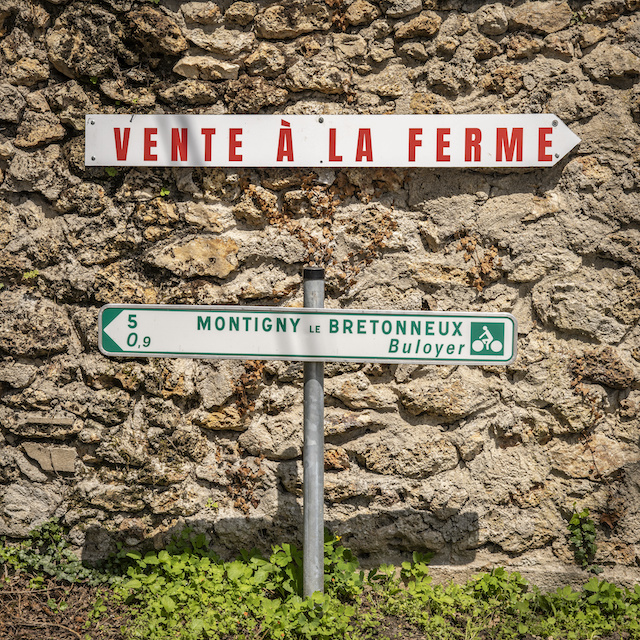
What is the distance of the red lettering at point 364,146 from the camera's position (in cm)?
260

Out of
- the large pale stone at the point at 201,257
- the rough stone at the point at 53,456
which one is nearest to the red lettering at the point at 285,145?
the large pale stone at the point at 201,257

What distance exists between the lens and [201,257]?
8.87ft

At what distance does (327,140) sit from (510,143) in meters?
0.82

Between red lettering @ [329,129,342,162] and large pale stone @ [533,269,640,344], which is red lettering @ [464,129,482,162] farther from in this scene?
large pale stone @ [533,269,640,344]

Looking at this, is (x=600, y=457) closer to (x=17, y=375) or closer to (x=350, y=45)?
(x=350, y=45)

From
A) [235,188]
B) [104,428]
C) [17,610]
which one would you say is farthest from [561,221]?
[17,610]

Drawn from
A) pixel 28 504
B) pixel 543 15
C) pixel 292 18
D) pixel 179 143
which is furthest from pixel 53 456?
pixel 543 15

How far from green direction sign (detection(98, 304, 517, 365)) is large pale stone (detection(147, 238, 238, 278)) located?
1.98ft

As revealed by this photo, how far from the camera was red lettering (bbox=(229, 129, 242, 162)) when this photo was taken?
262cm

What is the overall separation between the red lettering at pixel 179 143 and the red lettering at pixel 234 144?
206 millimetres

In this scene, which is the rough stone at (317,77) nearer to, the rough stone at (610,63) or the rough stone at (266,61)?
the rough stone at (266,61)

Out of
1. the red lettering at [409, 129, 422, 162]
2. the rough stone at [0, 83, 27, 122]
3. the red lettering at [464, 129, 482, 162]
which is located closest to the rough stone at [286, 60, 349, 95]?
the red lettering at [409, 129, 422, 162]

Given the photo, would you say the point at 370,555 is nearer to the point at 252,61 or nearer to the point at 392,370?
the point at 392,370

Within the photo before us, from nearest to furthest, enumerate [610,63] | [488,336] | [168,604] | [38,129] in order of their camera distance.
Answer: [488,336]
[168,604]
[610,63]
[38,129]
